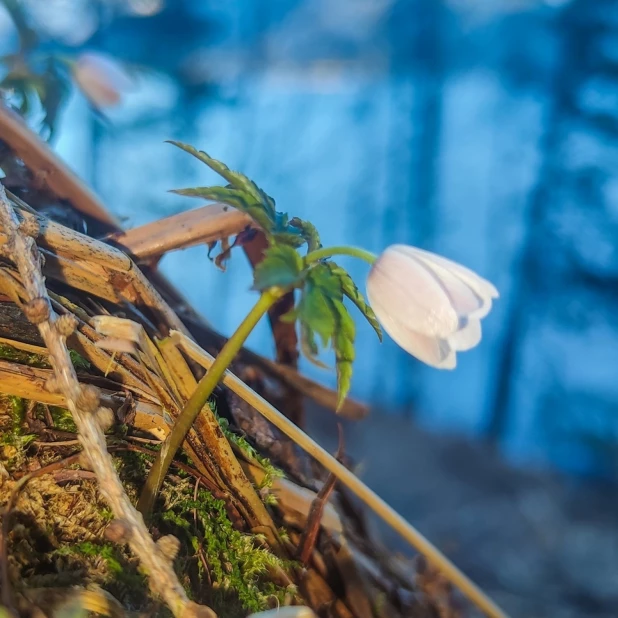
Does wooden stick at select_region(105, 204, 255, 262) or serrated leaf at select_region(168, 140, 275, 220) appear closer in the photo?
serrated leaf at select_region(168, 140, 275, 220)

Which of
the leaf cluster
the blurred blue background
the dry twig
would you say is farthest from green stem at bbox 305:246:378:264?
the blurred blue background

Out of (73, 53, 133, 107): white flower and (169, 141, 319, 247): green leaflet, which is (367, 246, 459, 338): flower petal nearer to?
(169, 141, 319, 247): green leaflet

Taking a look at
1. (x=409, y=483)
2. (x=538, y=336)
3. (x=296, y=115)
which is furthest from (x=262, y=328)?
(x=538, y=336)

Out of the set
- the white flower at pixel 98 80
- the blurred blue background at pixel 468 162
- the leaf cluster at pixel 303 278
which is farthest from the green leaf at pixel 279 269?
the blurred blue background at pixel 468 162

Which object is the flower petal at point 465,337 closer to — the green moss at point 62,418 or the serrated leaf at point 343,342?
the serrated leaf at point 343,342

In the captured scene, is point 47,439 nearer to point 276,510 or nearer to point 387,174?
point 276,510

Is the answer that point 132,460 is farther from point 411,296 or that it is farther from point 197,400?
point 411,296

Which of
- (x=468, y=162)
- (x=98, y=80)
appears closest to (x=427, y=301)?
(x=98, y=80)
